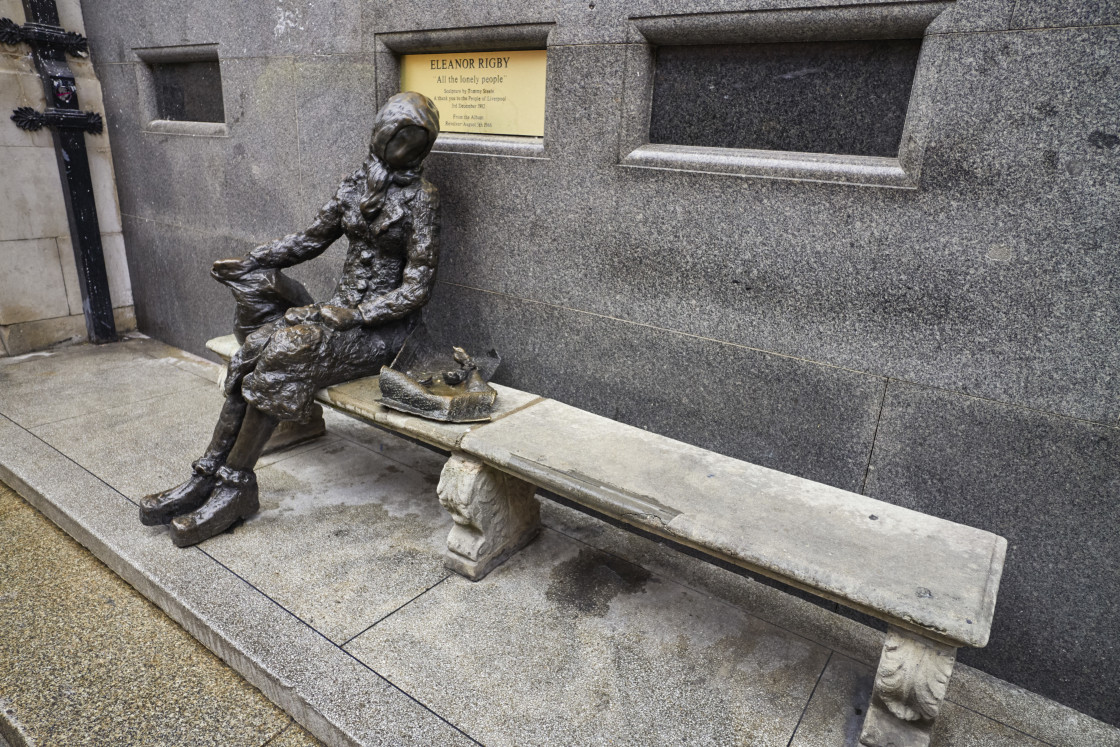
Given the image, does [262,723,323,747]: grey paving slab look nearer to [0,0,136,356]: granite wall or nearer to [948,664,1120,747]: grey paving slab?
[948,664,1120,747]: grey paving slab

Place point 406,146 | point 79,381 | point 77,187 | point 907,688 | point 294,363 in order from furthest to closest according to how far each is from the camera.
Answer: point 77,187, point 79,381, point 406,146, point 294,363, point 907,688

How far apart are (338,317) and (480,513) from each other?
1210 millimetres

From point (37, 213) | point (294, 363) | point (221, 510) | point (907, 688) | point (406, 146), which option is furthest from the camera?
point (37, 213)

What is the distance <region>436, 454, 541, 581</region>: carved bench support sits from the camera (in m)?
2.97

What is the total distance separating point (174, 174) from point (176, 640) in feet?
14.0

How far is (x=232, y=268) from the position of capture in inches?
143

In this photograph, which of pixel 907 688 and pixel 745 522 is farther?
pixel 745 522

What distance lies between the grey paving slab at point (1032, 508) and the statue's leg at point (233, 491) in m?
2.95

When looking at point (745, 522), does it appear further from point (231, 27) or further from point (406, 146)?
point (231, 27)

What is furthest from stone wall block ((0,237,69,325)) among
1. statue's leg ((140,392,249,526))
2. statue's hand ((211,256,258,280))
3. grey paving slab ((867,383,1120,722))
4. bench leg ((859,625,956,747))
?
bench leg ((859,625,956,747))

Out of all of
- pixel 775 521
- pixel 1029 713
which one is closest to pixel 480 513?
pixel 775 521

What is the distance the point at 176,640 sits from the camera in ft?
9.21

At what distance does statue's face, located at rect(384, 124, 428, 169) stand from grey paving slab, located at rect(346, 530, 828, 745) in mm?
2152

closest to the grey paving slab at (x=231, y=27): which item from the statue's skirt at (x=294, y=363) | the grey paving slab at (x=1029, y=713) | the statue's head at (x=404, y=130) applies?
the statue's head at (x=404, y=130)
